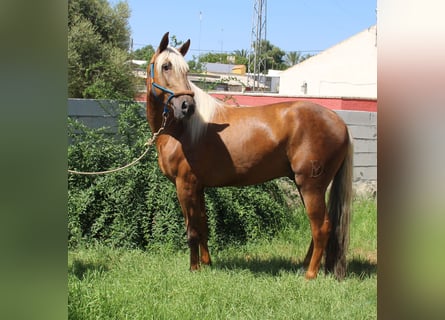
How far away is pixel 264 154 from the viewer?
368cm

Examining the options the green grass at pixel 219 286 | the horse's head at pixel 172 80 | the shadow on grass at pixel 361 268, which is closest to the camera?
the green grass at pixel 219 286

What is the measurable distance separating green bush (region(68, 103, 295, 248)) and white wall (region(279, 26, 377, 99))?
14448 mm

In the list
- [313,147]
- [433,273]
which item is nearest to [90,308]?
[313,147]

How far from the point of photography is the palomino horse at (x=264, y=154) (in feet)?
11.8

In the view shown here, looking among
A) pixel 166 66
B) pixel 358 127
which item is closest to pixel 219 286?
pixel 166 66

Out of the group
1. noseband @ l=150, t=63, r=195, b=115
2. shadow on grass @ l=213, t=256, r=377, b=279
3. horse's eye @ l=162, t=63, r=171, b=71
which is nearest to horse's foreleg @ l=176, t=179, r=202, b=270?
shadow on grass @ l=213, t=256, r=377, b=279

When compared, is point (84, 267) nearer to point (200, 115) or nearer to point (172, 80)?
point (200, 115)

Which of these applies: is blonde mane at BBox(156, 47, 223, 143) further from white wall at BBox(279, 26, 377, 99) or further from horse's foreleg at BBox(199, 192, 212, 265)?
white wall at BBox(279, 26, 377, 99)

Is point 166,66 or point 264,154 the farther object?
point 264,154

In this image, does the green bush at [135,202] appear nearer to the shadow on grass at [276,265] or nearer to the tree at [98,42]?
the shadow on grass at [276,265]

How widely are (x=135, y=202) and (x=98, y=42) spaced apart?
11.4 metres

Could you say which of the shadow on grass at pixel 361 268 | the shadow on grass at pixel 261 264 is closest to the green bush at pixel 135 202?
the shadow on grass at pixel 261 264

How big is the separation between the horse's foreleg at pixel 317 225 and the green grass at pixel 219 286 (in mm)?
109

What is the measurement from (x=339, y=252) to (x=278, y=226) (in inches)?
66.0
